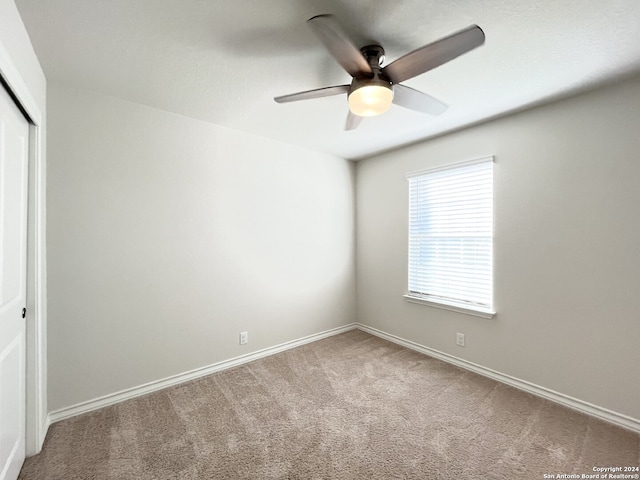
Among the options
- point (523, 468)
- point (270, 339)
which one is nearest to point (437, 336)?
point (523, 468)

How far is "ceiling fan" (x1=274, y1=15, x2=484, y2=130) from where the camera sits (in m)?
1.20

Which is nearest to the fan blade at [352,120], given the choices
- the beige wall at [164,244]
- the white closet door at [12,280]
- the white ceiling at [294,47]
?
the white ceiling at [294,47]

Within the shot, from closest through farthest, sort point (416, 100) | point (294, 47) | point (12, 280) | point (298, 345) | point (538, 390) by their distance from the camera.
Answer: point (12, 280)
point (294, 47)
point (416, 100)
point (538, 390)
point (298, 345)

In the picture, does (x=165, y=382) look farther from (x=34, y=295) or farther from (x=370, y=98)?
(x=370, y=98)

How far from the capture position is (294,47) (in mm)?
1608

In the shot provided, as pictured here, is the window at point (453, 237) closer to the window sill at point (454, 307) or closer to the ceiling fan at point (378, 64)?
the window sill at point (454, 307)

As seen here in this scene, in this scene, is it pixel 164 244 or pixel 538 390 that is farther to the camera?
pixel 164 244

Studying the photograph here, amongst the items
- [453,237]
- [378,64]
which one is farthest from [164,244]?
[453,237]

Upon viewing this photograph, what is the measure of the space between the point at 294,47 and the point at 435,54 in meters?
0.78

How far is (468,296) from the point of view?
2779 mm

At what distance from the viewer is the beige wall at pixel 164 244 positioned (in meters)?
2.04

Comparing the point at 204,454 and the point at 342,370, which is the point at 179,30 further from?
the point at 342,370

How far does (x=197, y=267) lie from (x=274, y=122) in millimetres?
1546

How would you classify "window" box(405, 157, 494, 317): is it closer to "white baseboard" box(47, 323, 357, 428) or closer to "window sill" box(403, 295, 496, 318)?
"window sill" box(403, 295, 496, 318)
